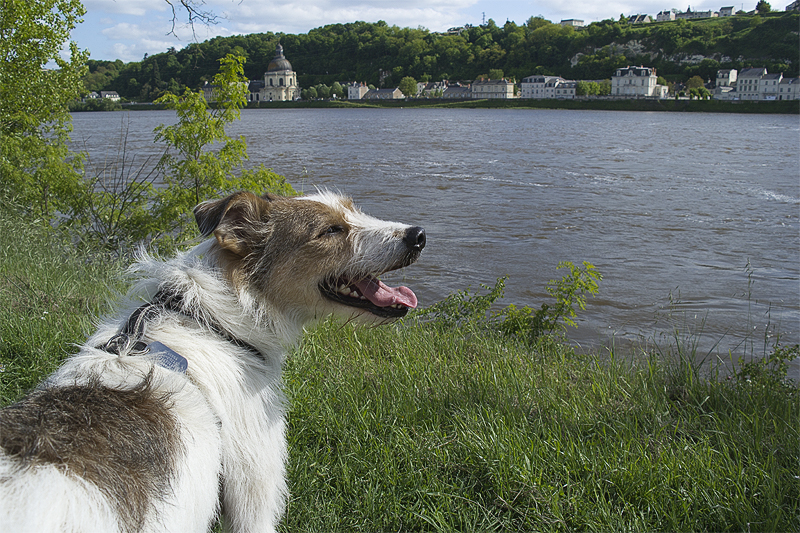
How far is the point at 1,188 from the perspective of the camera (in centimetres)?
940

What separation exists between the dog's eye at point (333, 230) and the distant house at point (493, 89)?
14383 centimetres

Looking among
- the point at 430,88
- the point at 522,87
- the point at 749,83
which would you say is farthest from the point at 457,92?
the point at 749,83

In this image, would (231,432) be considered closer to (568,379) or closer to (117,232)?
(568,379)

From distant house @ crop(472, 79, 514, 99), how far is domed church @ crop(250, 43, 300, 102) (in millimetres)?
45609

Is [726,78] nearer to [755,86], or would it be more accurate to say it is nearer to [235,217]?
[755,86]

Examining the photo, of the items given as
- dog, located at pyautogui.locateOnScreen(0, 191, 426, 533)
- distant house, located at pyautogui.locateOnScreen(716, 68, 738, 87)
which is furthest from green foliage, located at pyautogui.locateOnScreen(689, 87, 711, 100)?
dog, located at pyautogui.locateOnScreen(0, 191, 426, 533)

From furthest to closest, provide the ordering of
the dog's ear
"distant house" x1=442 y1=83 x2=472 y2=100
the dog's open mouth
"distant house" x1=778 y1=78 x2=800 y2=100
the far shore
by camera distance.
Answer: "distant house" x1=442 y1=83 x2=472 y2=100
"distant house" x1=778 y1=78 x2=800 y2=100
the far shore
the dog's open mouth
the dog's ear

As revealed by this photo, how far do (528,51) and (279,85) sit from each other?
76.6m

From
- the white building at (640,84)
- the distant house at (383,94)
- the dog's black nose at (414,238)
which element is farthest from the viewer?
the distant house at (383,94)

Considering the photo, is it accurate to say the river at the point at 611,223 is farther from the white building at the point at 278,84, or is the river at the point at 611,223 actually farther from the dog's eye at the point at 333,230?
Answer: the white building at the point at 278,84

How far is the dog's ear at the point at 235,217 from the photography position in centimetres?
263

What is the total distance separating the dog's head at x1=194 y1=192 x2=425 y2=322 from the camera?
8.73 ft

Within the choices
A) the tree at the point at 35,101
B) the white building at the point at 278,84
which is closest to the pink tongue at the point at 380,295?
the tree at the point at 35,101

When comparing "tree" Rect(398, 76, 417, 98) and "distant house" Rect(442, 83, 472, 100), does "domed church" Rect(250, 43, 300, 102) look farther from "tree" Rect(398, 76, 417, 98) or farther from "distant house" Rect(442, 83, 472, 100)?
"distant house" Rect(442, 83, 472, 100)
